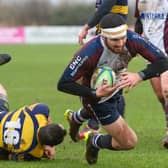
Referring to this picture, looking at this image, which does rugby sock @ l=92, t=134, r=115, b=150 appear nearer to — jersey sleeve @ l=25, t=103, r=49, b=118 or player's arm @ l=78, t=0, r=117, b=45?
jersey sleeve @ l=25, t=103, r=49, b=118

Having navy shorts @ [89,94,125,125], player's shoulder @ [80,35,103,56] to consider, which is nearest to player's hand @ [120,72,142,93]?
player's shoulder @ [80,35,103,56]

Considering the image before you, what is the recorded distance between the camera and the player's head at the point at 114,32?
6828 millimetres

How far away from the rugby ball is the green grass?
980 mm

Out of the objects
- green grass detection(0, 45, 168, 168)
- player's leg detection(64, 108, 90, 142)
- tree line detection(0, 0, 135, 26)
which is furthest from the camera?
tree line detection(0, 0, 135, 26)

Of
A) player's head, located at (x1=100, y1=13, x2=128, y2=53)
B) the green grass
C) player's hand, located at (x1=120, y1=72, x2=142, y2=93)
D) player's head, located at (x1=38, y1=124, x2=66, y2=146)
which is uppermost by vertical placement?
player's head, located at (x1=100, y1=13, x2=128, y2=53)

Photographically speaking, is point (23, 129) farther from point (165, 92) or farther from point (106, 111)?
point (165, 92)

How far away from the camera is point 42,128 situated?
7.01 meters

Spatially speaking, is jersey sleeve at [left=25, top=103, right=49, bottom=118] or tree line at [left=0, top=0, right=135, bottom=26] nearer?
jersey sleeve at [left=25, top=103, right=49, bottom=118]

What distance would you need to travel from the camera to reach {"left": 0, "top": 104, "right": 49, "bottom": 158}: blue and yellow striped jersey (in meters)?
7.05

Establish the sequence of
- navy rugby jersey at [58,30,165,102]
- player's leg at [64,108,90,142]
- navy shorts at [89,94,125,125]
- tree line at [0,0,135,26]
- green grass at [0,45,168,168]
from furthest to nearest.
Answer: tree line at [0,0,135,26] → player's leg at [64,108,90,142] → green grass at [0,45,168,168] → navy shorts at [89,94,125,125] → navy rugby jersey at [58,30,165,102]

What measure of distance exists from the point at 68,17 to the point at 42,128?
5759cm

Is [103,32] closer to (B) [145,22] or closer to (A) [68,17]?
(B) [145,22]

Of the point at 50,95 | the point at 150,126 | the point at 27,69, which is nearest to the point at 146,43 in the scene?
the point at 150,126

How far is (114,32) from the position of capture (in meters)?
6.82
